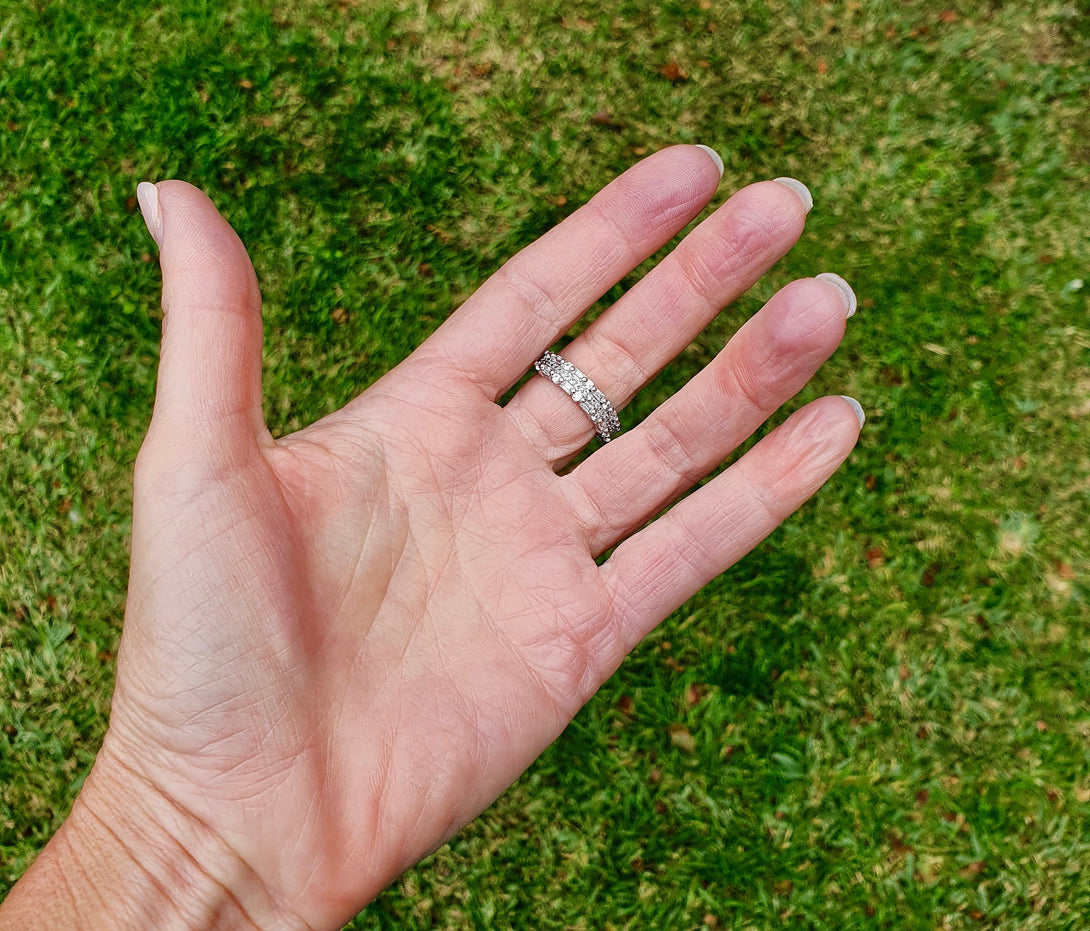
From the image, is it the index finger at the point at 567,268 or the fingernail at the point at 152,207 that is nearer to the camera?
the fingernail at the point at 152,207

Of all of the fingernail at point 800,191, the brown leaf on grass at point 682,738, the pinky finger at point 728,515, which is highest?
the fingernail at point 800,191

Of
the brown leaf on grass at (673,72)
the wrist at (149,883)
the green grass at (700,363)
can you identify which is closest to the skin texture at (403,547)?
the wrist at (149,883)

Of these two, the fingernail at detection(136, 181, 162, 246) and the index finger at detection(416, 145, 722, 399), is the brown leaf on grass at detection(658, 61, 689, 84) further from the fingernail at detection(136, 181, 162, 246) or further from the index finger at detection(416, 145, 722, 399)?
the fingernail at detection(136, 181, 162, 246)

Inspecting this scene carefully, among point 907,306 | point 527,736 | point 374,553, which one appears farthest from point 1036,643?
point 374,553

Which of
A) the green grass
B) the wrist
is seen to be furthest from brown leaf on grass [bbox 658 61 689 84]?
the wrist

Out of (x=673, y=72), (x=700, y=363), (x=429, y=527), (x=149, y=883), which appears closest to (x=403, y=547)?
(x=429, y=527)

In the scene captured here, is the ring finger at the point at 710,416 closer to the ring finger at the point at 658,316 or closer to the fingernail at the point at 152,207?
the ring finger at the point at 658,316
